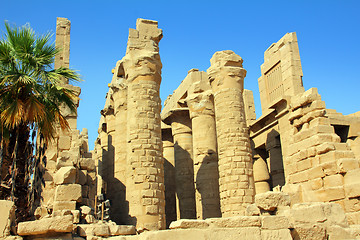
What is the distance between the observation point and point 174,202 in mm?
21109

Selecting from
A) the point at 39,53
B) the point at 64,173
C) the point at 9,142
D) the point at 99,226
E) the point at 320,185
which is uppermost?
the point at 39,53

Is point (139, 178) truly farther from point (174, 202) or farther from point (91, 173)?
point (174, 202)

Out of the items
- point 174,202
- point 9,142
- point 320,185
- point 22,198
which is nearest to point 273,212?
point 320,185

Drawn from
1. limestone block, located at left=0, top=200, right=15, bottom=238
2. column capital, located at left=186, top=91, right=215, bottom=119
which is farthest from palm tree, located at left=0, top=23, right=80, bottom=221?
column capital, located at left=186, top=91, right=215, bottom=119

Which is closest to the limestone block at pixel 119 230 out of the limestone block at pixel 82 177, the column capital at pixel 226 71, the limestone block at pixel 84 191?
the limestone block at pixel 84 191

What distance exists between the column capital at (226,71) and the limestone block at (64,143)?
676 cm

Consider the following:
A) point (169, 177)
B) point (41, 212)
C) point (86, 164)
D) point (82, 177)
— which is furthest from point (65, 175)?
point (169, 177)

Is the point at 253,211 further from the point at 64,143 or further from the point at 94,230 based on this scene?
the point at 64,143

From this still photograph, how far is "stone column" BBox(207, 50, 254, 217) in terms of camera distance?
15000mm

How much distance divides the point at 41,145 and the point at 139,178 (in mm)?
3464

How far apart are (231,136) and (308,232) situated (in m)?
9.17

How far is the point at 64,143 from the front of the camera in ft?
43.3

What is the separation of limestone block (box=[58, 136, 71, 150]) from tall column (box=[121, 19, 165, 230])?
2.16 meters

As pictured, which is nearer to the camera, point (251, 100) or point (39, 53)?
point (39, 53)
